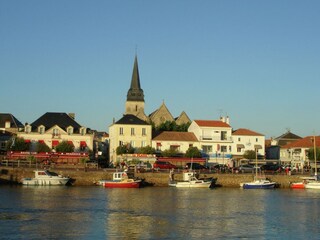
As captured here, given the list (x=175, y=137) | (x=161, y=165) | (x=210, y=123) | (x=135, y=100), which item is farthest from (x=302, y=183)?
(x=135, y=100)

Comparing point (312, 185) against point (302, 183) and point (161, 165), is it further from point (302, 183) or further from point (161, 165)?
point (161, 165)

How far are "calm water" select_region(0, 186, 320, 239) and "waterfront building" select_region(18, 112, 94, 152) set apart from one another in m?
27.0

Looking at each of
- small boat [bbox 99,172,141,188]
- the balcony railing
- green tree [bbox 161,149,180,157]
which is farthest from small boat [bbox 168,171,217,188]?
the balcony railing

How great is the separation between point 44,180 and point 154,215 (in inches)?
1136

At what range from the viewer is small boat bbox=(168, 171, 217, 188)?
226 feet

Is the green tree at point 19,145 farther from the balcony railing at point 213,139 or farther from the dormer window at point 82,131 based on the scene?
the balcony railing at point 213,139

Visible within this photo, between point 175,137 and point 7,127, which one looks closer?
point 175,137

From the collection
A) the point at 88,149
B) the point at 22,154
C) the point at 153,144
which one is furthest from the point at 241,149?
the point at 22,154

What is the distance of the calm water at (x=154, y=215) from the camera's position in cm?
3406

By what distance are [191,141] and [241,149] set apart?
864 cm

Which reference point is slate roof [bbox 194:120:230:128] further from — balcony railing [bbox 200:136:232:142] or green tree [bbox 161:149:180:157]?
green tree [bbox 161:149:180:157]

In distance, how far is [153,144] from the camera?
91.6m

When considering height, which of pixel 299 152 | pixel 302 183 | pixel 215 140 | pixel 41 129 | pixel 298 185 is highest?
pixel 41 129

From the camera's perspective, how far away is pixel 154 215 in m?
41.5
